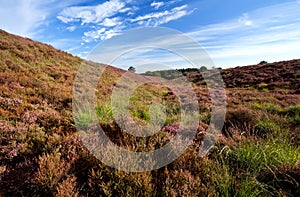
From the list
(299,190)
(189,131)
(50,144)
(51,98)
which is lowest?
(299,190)

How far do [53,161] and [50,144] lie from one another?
1.00 meters

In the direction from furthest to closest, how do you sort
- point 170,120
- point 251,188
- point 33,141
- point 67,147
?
point 170,120
point 33,141
point 67,147
point 251,188

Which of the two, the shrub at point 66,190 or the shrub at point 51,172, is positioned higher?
the shrub at point 51,172

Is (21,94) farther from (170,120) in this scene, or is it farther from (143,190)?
(143,190)

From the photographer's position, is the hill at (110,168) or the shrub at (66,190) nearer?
the shrub at (66,190)

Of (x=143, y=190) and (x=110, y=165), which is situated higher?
(x=110, y=165)

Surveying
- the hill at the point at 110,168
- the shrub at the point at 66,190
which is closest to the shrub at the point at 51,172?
the hill at the point at 110,168

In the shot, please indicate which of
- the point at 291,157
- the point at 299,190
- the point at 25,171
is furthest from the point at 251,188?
the point at 25,171

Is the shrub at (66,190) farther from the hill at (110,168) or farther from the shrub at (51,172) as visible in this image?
the shrub at (51,172)

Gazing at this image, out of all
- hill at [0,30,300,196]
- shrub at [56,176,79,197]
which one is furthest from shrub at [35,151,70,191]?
shrub at [56,176,79,197]

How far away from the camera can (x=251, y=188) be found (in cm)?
362

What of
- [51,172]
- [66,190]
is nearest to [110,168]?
[66,190]

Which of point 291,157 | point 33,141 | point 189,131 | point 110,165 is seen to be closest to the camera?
point 110,165

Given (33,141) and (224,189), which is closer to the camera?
(224,189)
